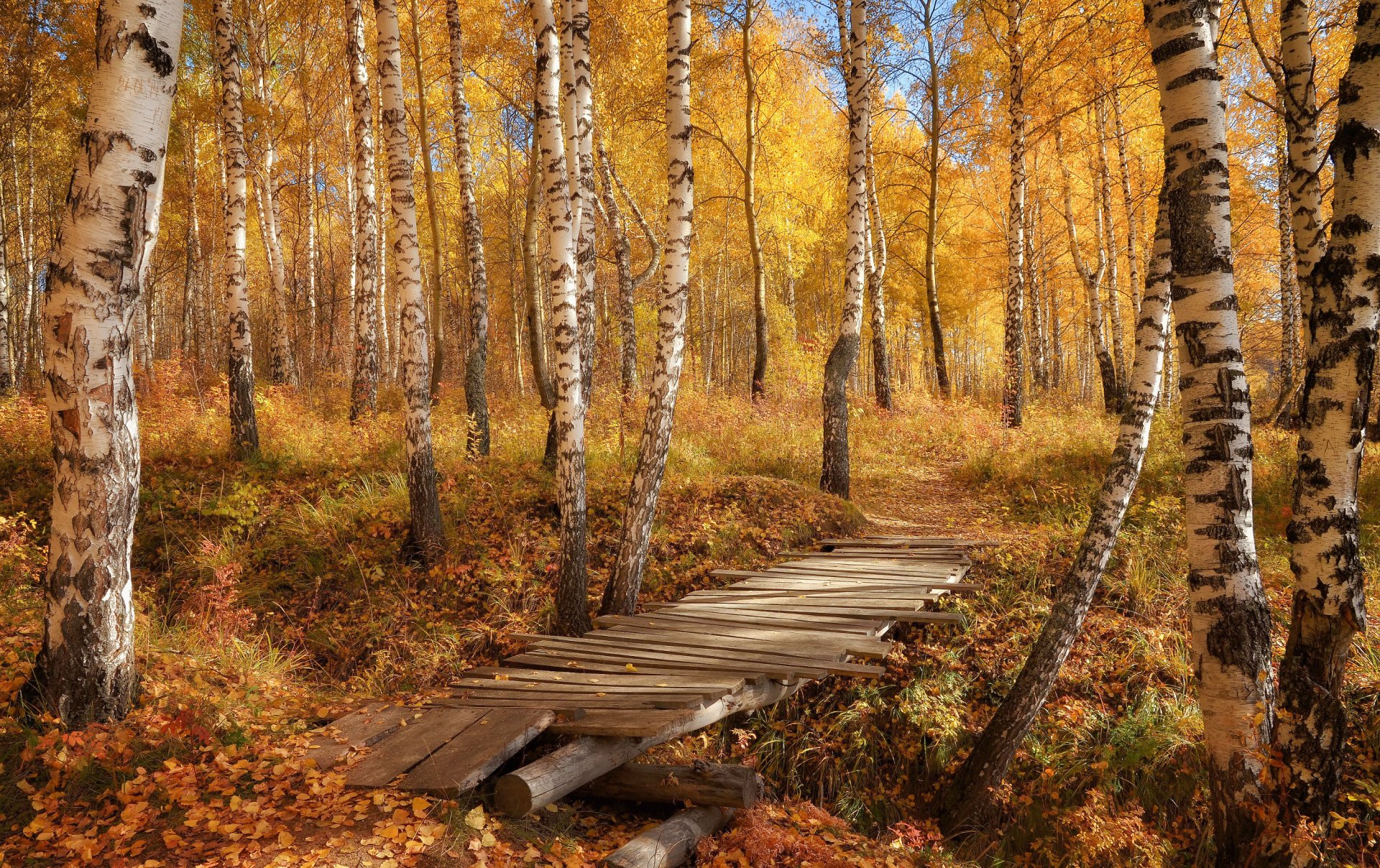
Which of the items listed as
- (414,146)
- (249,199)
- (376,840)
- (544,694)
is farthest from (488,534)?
(249,199)

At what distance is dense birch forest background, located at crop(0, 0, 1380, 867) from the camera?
370 centimetres

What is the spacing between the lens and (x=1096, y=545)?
496 cm

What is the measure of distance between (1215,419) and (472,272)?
988 cm

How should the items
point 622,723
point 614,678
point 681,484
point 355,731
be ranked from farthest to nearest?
1. point 681,484
2. point 614,678
3. point 355,731
4. point 622,723

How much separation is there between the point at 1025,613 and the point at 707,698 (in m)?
4.13

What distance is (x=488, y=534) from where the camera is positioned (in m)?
8.09

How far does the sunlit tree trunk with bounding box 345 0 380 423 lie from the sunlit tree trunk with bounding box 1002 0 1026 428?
10.8 meters

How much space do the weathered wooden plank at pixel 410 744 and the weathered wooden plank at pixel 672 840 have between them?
1.24 metres

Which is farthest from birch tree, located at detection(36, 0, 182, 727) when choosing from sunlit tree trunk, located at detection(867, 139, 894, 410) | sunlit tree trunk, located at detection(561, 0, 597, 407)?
sunlit tree trunk, located at detection(867, 139, 894, 410)

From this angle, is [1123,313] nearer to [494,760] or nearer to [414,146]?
[414,146]

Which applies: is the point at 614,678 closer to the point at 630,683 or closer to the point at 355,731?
the point at 630,683

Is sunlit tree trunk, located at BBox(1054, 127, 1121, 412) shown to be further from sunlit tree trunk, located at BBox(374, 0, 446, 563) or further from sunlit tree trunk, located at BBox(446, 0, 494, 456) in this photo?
sunlit tree trunk, located at BBox(374, 0, 446, 563)

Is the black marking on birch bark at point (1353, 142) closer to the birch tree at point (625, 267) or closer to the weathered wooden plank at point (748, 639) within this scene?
the weathered wooden plank at point (748, 639)

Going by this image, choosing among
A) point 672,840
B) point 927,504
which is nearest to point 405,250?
point 672,840
